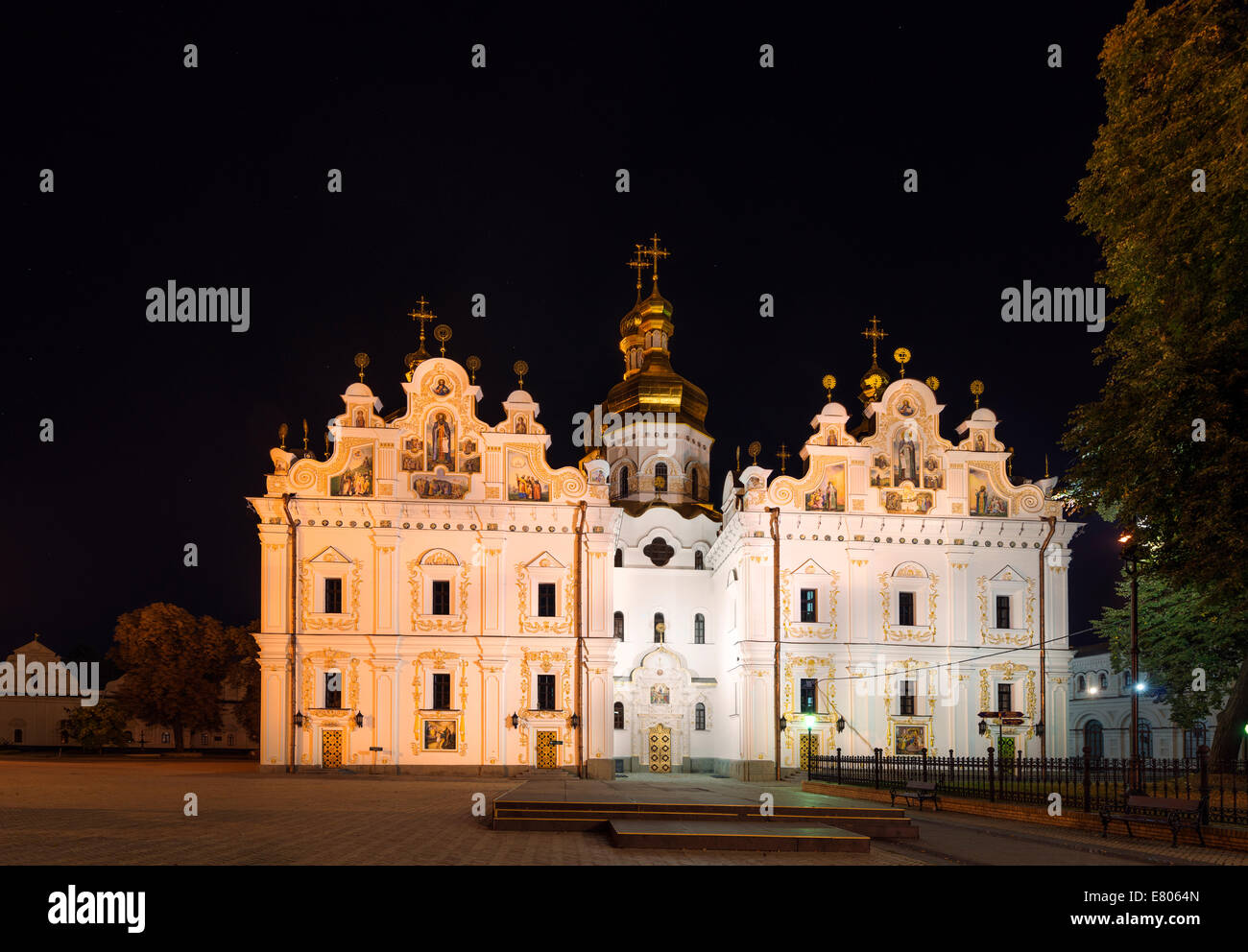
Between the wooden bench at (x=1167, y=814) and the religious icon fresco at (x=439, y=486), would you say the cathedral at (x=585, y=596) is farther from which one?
the wooden bench at (x=1167, y=814)

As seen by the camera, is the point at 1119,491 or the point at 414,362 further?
the point at 414,362

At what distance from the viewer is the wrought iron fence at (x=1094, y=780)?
59.5ft

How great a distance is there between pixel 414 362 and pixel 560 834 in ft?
113

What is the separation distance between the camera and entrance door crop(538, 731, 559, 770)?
42.3 meters

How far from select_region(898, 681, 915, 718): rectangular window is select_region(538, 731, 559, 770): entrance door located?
41.9ft

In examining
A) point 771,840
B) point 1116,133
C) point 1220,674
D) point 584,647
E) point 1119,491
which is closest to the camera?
point 771,840

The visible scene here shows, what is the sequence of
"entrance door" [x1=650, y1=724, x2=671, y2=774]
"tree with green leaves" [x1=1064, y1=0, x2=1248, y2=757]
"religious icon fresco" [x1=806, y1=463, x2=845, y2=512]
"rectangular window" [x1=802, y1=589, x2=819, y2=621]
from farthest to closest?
"entrance door" [x1=650, y1=724, x2=671, y2=774] < "religious icon fresco" [x1=806, y1=463, x2=845, y2=512] < "rectangular window" [x1=802, y1=589, x2=819, y2=621] < "tree with green leaves" [x1=1064, y1=0, x2=1248, y2=757]

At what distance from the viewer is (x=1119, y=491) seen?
71.9ft

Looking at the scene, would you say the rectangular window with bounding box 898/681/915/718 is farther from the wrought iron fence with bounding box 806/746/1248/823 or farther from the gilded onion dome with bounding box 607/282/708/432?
the gilded onion dome with bounding box 607/282/708/432

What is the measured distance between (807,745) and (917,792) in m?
18.5

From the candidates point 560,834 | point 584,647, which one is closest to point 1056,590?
point 584,647

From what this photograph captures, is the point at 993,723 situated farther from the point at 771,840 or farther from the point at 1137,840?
the point at 771,840

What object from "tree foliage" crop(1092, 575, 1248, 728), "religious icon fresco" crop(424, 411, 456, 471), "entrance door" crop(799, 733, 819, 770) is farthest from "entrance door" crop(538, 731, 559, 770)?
"tree foliage" crop(1092, 575, 1248, 728)

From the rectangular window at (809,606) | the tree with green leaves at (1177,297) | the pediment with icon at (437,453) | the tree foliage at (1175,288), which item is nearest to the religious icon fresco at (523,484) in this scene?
the pediment with icon at (437,453)
